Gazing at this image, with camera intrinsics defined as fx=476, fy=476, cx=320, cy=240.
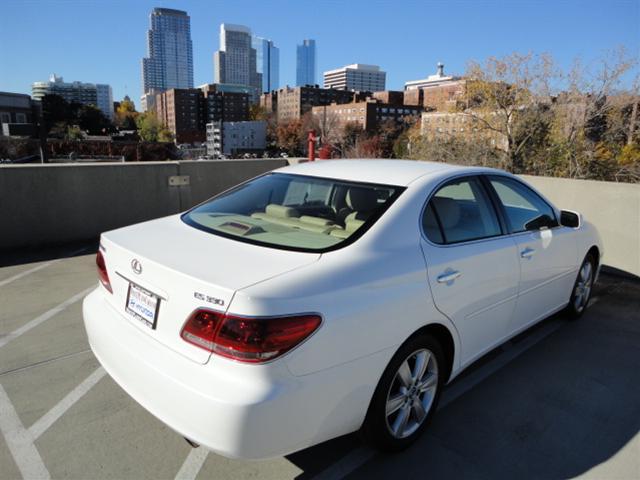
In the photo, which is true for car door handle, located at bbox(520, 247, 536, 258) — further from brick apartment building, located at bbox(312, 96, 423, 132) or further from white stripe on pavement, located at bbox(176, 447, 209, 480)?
brick apartment building, located at bbox(312, 96, 423, 132)

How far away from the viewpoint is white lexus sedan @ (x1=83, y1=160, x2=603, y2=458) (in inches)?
77.0

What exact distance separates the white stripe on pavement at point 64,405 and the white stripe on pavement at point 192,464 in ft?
3.01

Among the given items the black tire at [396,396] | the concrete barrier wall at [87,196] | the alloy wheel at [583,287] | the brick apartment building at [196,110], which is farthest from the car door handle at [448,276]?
the brick apartment building at [196,110]

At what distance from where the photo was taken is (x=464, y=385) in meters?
3.42

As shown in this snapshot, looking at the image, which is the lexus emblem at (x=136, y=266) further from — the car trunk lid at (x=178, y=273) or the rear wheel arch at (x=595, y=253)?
the rear wheel arch at (x=595, y=253)

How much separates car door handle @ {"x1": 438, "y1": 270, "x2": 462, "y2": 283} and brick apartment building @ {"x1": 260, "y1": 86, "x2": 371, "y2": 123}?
132063 millimetres

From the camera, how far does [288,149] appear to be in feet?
365

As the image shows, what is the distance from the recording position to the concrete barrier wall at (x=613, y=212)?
607 centimetres

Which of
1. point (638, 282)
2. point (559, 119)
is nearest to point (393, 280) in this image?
point (638, 282)

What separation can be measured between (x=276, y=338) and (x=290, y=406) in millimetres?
292

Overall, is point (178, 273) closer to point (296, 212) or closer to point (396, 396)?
point (296, 212)

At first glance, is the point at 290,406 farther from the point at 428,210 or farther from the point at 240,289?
the point at 428,210

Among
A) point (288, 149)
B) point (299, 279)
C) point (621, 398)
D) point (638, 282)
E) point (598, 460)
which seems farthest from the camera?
point (288, 149)

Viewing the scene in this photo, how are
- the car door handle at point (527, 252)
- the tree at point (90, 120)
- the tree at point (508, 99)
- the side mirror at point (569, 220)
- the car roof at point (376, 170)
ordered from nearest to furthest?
the car roof at point (376, 170) < the car door handle at point (527, 252) < the side mirror at point (569, 220) < the tree at point (508, 99) < the tree at point (90, 120)
